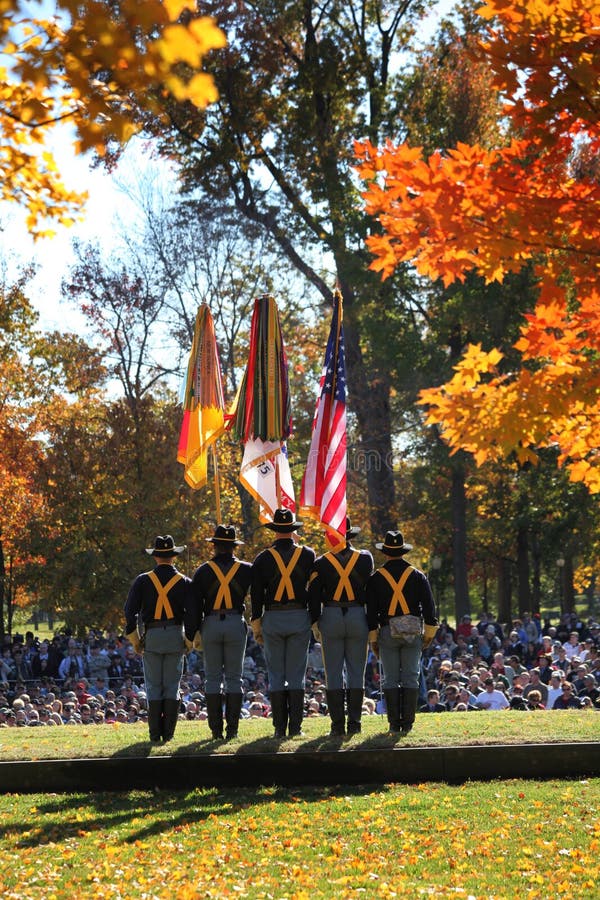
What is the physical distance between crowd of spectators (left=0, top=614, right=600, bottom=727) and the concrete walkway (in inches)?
235

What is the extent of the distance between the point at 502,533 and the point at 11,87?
110 feet

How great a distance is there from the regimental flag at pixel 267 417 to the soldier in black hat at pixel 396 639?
6.87ft

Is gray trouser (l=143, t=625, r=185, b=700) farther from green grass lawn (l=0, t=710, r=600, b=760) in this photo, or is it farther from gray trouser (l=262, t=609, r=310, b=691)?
gray trouser (l=262, t=609, r=310, b=691)

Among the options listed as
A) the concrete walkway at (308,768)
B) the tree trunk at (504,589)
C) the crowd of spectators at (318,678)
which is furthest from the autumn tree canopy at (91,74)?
the tree trunk at (504,589)

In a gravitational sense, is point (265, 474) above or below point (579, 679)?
above

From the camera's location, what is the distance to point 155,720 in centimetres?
1069

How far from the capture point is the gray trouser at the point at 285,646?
10734mm

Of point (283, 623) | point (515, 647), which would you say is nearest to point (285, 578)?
point (283, 623)

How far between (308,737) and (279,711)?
36cm

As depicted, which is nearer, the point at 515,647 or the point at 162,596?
the point at 162,596

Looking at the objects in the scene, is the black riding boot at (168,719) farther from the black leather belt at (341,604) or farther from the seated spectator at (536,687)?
the seated spectator at (536,687)

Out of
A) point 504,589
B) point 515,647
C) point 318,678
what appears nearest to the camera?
point 318,678

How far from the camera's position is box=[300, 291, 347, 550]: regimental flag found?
474 inches

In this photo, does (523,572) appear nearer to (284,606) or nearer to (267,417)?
(267,417)
